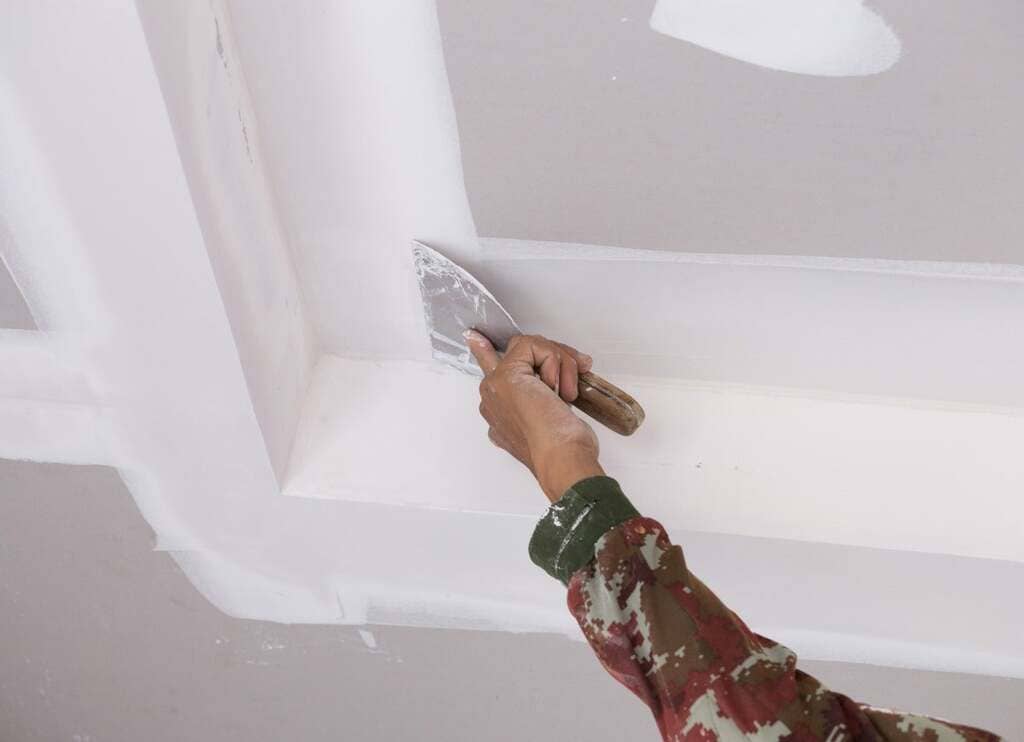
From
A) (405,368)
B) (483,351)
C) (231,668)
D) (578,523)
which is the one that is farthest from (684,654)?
(231,668)

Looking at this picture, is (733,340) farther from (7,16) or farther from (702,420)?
(7,16)

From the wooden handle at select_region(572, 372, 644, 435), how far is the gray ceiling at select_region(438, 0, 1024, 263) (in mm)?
178

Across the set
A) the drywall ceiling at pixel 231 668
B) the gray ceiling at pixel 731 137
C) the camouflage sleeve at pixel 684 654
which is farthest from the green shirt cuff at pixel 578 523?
the drywall ceiling at pixel 231 668

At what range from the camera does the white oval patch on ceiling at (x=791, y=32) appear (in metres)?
0.81

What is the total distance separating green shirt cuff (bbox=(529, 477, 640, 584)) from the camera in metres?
0.84

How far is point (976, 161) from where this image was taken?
89cm

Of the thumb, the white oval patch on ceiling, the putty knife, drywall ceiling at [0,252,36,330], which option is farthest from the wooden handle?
drywall ceiling at [0,252,36,330]

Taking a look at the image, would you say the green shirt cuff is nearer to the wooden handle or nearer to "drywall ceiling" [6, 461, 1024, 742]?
the wooden handle

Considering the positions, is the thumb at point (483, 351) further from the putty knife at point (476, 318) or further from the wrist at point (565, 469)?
the wrist at point (565, 469)

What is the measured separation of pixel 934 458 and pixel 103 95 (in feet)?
3.39

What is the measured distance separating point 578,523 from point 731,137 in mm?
412

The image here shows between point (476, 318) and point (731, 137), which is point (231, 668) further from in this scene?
point (731, 137)

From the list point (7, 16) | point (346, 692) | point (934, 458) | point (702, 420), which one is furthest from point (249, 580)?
Answer: point (934, 458)

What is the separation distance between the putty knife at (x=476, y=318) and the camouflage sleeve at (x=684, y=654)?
246mm
